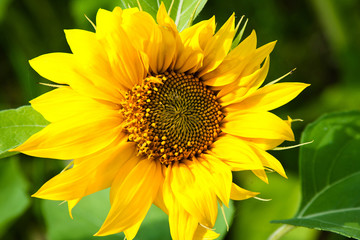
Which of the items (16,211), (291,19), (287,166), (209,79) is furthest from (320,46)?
(16,211)

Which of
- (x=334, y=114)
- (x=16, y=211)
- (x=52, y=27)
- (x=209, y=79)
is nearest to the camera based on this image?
(x=209, y=79)

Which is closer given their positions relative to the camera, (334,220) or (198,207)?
(198,207)

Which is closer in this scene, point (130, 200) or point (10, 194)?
point (130, 200)

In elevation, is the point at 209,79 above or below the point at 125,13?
below

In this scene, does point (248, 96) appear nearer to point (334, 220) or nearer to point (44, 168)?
point (334, 220)

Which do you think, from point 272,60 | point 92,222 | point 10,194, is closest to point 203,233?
point 92,222

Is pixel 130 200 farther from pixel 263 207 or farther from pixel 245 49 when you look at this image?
pixel 263 207

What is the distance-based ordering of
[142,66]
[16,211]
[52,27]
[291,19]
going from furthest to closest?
[291,19] < [52,27] < [16,211] < [142,66]

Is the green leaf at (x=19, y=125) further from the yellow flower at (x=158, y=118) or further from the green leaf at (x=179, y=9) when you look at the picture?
the green leaf at (x=179, y=9)
